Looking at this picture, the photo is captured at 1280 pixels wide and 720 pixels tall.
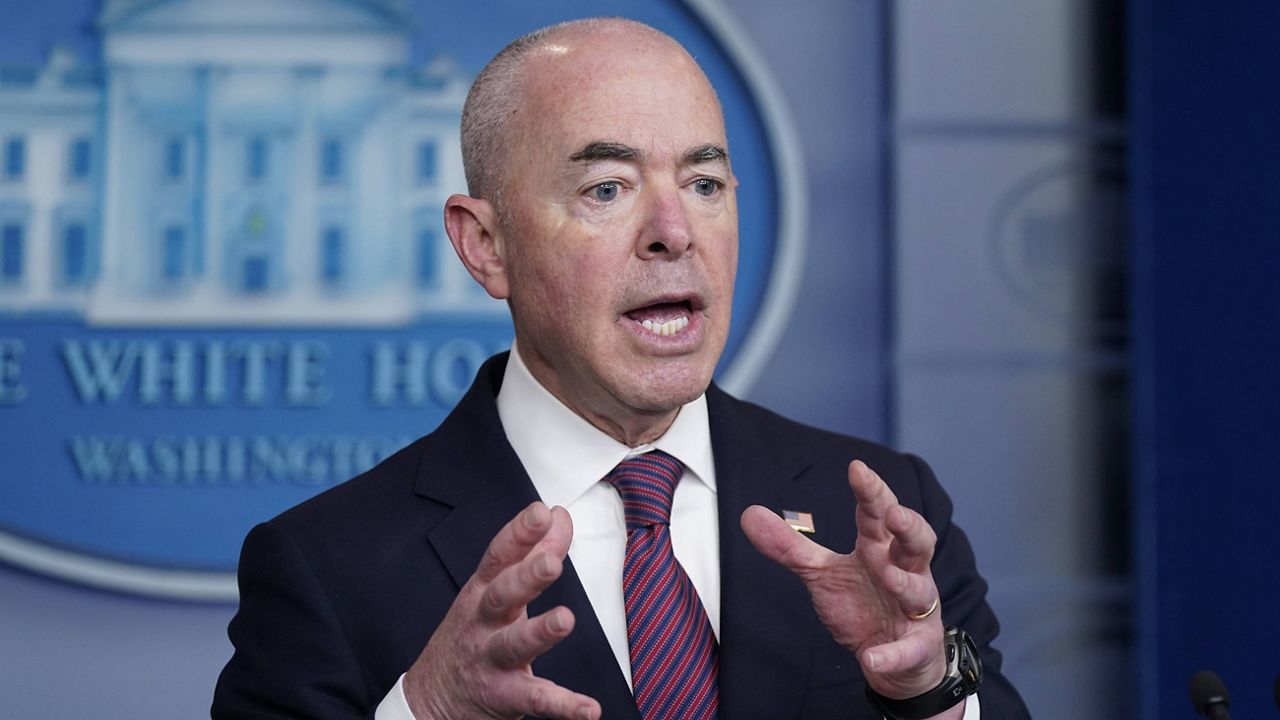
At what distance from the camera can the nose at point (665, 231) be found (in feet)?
5.15

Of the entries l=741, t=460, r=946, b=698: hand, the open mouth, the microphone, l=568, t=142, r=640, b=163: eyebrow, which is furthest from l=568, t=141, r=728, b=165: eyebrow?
the microphone

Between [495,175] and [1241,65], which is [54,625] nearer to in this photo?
[495,175]

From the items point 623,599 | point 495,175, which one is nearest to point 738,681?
point 623,599

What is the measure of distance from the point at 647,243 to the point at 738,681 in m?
0.50

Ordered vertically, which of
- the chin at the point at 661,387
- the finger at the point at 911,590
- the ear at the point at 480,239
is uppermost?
the ear at the point at 480,239

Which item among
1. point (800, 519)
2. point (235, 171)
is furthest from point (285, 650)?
point (235, 171)

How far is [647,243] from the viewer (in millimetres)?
1579

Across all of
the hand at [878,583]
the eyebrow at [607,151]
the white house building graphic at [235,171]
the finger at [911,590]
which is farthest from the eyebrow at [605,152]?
the white house building graphic at [235,171]

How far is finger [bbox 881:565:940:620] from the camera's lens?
127 cm

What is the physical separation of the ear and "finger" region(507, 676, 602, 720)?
0.66 metres

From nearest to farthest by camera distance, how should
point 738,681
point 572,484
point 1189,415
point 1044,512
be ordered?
point 738,681
point 572,484
point 1189,415
point 1044,512

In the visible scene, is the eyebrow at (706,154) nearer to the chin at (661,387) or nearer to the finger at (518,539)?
the chin at (661,387)

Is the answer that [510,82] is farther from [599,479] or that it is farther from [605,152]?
[599,479]

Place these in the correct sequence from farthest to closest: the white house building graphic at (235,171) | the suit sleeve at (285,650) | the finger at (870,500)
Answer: the white house building graphic at (235,171) → the suit sleeve at (285,650) → the finger at (870,500)
